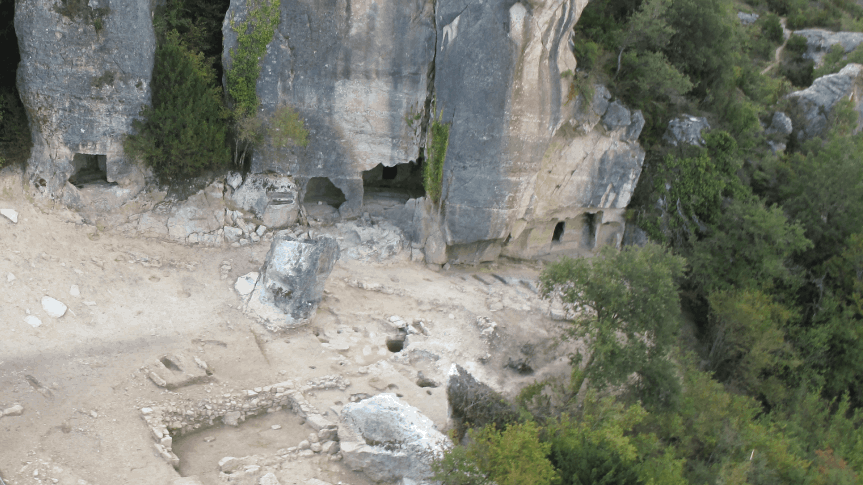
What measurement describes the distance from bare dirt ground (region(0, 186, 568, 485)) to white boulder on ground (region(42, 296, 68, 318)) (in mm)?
125

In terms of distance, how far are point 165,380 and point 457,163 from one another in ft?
29.4

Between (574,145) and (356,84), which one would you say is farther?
(574,145)

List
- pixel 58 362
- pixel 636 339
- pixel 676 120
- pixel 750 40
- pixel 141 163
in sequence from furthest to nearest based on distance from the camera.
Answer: pixel 750 40, pixel 676 120, pixel 141 163, pixel 636 339, pixel 58 362

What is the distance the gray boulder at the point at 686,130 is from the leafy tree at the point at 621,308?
8.15 metres

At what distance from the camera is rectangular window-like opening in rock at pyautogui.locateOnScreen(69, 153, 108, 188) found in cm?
1448

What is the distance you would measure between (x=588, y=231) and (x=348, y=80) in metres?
9.43

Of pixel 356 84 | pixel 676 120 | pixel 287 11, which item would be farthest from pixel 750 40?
pixel 287 11

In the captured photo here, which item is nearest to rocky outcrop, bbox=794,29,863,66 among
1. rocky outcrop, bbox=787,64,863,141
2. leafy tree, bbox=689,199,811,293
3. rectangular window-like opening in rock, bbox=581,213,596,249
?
rocky outcrop, bbox=787,64,863,141

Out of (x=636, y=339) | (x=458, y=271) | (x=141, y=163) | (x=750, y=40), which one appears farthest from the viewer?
(x=750, y=40)

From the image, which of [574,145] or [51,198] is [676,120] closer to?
[574,145]

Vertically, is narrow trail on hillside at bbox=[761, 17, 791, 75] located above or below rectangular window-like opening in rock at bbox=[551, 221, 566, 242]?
above

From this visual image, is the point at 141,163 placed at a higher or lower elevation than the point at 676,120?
lower

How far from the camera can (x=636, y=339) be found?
11.9 meters

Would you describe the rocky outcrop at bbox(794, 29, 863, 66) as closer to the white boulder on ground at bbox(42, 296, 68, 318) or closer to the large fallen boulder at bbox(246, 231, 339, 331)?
the large fallen boulder at bbox(246, 231, 339, 331)
